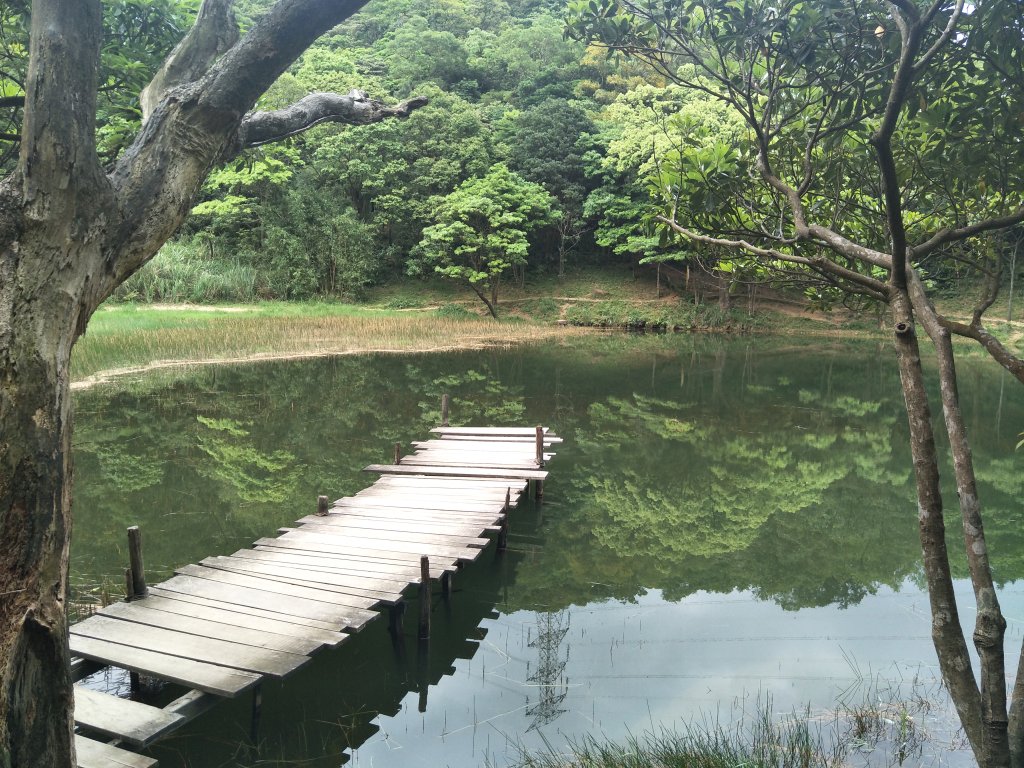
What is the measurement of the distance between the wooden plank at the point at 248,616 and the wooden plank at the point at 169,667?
0.49m

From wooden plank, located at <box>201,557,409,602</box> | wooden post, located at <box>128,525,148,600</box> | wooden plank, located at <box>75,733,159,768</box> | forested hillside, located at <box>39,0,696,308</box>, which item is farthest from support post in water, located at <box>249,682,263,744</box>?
forested hillside, located at <box>39,0,696,308</box>

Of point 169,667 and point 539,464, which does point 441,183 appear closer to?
point 539,464

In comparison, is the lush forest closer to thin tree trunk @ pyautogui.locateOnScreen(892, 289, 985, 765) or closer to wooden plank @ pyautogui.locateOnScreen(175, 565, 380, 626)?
wooden plank @ pyautogui.locateOnScreen(175, 565, 380, 626)

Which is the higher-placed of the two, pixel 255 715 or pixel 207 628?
pixel 207 628

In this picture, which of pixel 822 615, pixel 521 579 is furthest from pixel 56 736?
pixel 822 615

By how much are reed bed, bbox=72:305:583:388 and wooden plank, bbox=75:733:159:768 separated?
1184cm

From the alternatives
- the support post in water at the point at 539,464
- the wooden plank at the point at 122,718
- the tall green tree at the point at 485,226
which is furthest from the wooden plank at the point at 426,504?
the tall green tree at the point at 485,226

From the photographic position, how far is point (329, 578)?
214 inches

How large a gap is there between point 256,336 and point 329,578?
1504 centimetres

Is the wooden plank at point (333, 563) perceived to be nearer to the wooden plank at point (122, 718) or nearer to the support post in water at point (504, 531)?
the support post in water at point (504, 531)

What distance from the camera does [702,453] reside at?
11.1 meters

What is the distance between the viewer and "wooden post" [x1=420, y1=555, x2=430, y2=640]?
5254mm

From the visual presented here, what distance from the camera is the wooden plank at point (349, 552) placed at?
5789mm

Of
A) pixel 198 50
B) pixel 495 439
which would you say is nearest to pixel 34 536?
pixel 198 50
